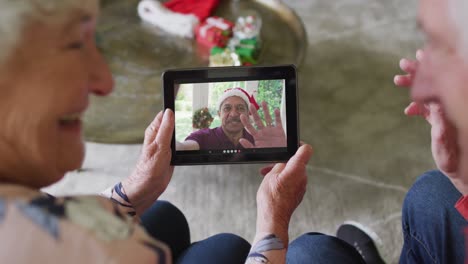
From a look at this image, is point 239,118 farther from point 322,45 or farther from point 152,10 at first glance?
point 322,45

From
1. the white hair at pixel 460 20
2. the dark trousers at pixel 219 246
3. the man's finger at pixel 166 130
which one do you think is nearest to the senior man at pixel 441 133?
the white hair at pixel 460 20

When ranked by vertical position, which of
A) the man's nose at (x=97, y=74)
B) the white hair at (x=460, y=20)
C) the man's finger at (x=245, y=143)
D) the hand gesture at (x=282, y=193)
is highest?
the white hair at (x=460, y=20)

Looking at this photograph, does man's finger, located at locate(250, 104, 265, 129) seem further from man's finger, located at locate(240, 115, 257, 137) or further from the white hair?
the white hair

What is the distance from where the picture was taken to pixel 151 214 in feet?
3.36

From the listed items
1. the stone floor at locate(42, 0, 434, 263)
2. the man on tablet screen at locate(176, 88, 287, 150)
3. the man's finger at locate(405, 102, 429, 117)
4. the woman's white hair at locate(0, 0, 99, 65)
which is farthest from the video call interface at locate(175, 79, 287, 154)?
the woman's white hair at locate(0, 0, 99, 65)

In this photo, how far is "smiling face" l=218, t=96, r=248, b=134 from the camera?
1040 millimetres

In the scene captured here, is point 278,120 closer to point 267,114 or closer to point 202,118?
point 267,114

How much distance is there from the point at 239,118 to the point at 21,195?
0.61 m

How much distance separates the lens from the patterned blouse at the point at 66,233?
450 mm

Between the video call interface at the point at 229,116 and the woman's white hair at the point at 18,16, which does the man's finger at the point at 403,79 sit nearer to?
the video call interface at the point at 229,116

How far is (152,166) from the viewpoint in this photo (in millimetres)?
970

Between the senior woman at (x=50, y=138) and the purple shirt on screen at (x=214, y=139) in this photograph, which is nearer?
the senior woman at (x=50, y=138)

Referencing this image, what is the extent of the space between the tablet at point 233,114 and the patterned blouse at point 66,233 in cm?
51

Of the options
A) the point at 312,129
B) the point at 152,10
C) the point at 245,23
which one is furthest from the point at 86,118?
the point at 312,129
